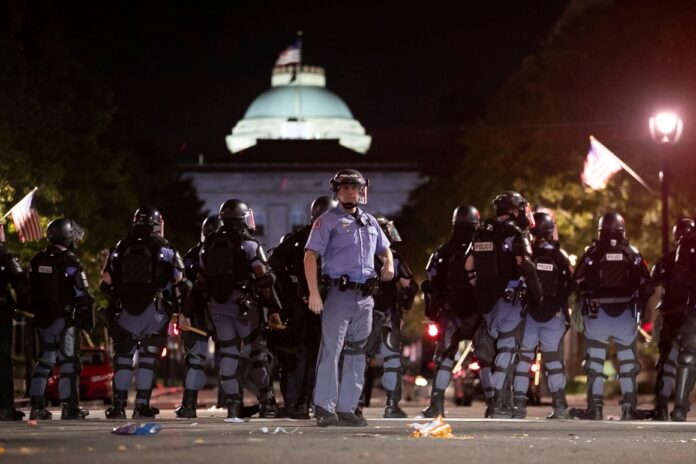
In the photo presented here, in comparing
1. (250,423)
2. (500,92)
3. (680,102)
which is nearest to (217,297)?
(250,423)

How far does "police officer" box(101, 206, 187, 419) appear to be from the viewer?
1759 cm

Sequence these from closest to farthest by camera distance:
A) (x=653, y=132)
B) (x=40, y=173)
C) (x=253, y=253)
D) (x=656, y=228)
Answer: (x=253, y=253) < (x=653, y=132) < (x=40, y=173) < (x=656, y=228)

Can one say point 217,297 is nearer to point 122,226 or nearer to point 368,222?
point 368,222

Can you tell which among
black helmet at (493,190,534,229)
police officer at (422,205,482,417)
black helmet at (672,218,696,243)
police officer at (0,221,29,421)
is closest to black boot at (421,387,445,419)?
police officer at (422,205,482,417)

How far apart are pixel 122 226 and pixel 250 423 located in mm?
32173

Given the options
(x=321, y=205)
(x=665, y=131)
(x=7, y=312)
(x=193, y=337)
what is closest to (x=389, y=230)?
(x=321, y=205)

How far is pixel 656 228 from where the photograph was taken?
42281 millimetres

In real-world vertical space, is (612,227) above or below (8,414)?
above

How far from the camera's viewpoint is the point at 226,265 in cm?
1692

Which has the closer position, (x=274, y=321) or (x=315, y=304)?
(x=315, y=304)

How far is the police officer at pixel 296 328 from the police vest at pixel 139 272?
1116mm

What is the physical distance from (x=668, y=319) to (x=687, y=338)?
54 centimetres

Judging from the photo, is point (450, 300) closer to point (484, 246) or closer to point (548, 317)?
point (484, 246)

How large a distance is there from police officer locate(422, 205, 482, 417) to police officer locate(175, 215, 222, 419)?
2.14m
